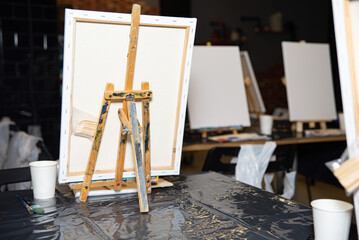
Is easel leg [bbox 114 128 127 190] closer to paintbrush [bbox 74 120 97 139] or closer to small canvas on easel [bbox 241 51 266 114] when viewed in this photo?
paintbrush [bbox 74 120 97 139]

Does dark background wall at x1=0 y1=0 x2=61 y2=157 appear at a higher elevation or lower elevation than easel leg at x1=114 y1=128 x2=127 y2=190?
higher

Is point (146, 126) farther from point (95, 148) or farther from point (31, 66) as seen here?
point (31, 66)

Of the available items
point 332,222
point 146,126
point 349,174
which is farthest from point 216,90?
point 349,174

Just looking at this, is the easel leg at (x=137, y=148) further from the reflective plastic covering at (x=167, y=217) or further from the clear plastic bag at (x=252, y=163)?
the clear plastic bag at (x=252, y=163)

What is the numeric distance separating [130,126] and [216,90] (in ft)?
5.52

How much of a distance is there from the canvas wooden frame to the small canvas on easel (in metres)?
1.83

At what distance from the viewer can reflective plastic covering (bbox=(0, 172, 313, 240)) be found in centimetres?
105

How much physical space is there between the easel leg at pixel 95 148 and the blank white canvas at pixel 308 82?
2.03m

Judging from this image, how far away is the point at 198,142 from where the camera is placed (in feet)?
8.29

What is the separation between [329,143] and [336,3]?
289cm

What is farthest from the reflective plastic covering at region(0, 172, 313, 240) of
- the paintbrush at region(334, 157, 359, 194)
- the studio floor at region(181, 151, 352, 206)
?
the studio floor at region(181, 151, 352, 206)

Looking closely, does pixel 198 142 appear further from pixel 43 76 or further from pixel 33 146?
pixel 43 76

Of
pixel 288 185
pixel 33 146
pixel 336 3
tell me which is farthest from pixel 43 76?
pixel 336 3

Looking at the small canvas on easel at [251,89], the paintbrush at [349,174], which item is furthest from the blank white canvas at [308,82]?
the paintbrush at [349,174]
